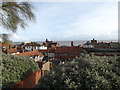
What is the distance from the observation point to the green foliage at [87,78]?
7.70ft

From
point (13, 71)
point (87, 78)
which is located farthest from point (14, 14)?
point (87, 78)

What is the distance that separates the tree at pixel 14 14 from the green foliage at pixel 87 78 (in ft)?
9.47

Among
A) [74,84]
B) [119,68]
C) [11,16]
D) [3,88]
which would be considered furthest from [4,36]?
[119,68]

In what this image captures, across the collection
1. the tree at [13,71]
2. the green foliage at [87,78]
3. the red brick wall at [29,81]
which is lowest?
the red brick wall at [29,81]

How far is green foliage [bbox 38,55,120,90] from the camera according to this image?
2348 mm

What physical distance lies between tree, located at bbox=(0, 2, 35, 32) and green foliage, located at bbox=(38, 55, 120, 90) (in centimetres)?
289

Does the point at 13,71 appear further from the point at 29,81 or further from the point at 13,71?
the point at 29,81

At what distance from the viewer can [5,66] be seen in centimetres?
434

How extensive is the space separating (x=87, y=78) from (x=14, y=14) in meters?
3.67

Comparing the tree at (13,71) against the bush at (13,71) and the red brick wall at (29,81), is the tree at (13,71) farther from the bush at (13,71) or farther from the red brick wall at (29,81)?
the red brick wall at (29,81)

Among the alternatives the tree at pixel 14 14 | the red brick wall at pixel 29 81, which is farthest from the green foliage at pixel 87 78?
the tree at pixel 14 14

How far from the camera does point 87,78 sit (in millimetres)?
2516

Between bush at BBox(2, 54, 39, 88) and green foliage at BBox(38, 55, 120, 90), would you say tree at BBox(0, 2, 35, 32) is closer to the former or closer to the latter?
bush at BBox(2, 54, 39, 88)

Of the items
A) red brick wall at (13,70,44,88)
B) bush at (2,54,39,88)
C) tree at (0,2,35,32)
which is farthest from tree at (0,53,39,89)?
tree at (0,2,35,32)
